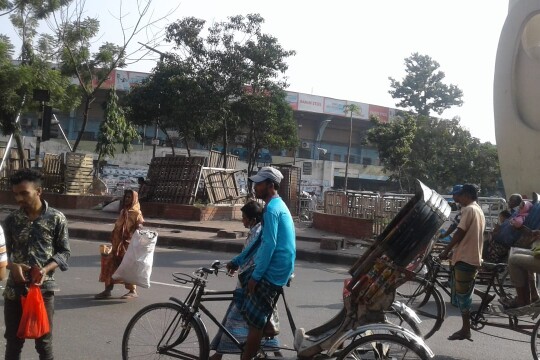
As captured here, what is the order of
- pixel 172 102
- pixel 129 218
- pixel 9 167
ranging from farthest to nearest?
pixel 172 102, pixel 9 167, pixel 129 218

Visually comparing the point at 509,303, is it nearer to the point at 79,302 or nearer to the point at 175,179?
the point at 79,302

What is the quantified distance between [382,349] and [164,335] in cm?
155

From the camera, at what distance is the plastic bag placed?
3.76 metres

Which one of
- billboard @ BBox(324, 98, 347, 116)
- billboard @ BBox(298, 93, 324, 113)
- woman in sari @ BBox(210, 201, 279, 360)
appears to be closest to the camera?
woman in sari @ BBox(210, 201, 279, 360)

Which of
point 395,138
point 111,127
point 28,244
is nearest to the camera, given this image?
point 28,244

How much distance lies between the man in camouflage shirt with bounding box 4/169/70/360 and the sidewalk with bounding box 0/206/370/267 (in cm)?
899

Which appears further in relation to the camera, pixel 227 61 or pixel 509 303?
pixel 227 61

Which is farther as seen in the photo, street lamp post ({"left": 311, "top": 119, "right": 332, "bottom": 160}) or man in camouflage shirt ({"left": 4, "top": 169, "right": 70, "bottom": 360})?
street lamp post ({"left": 311, "top": 119, "right": 332, "bottom": 160})

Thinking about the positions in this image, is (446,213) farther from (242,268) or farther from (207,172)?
(207,172)

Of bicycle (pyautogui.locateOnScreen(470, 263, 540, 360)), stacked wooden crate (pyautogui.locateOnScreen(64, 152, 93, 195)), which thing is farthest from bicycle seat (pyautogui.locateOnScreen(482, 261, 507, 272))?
stacked wooden crate (pyautogui.locateOnScreen(64, 152, 93, 195))

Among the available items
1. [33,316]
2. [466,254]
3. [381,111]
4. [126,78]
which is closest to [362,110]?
[381,111]

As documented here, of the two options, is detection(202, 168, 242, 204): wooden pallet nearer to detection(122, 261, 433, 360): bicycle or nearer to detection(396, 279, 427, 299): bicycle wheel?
detection(396, 279, 427, 299): bicycle wheel

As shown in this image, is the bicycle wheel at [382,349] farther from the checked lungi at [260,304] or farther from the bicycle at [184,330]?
the checked lungi at [260,304]

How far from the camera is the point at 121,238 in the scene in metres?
7.79
